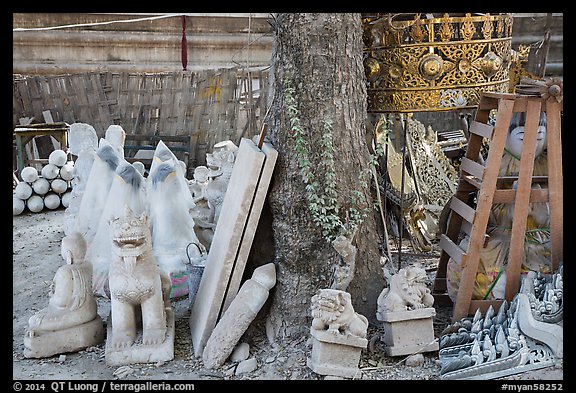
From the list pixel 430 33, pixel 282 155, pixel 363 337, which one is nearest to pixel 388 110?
pixel 430 33

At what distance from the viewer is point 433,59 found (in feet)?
14.2

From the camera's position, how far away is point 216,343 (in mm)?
3826

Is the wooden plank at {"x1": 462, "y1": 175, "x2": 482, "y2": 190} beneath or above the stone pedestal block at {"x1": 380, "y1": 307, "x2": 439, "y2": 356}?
above

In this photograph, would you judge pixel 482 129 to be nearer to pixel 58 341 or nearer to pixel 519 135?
pixel 519 135

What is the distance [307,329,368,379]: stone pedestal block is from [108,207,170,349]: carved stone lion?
102 cm

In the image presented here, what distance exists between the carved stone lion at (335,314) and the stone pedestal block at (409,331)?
26 cm

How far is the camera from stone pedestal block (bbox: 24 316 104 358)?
3.98 metres

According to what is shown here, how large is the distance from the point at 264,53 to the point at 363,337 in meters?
9.67

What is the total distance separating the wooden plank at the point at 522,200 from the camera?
3953 mm

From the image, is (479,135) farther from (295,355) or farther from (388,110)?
(295,355)

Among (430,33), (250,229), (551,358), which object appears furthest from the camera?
(430,33)

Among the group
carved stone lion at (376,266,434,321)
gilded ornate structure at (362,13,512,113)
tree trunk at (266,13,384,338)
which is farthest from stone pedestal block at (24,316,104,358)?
gilded ornate structure at (362,13,512,113)

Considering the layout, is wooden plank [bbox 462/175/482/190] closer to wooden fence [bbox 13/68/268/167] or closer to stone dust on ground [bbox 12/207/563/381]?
stone dust on ground [bbox 12/207/563/381]
